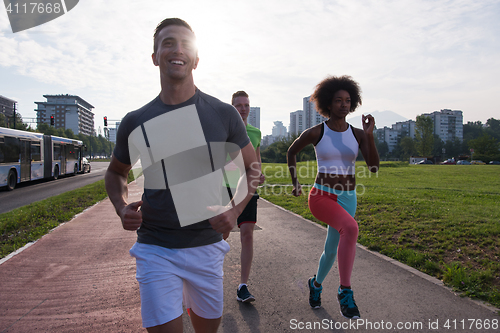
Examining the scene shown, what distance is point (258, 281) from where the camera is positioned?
4172mm

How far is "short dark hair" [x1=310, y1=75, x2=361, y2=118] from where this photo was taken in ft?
13.2

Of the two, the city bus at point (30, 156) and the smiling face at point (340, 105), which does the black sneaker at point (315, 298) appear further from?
the city bus at point (30, 156)

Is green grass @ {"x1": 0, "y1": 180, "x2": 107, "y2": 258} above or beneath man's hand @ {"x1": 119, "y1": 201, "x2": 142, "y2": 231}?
beneath

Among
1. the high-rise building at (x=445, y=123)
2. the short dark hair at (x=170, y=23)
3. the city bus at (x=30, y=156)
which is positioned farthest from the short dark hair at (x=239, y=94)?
the high-rise building at (x=445, y=123)

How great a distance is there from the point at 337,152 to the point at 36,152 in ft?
68.8

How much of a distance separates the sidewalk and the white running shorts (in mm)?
1304

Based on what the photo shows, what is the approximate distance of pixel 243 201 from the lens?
188 centimetres

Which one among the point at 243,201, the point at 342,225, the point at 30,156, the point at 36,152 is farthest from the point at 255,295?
the point at 36,152

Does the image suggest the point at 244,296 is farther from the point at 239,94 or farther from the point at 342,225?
the point at 239,94

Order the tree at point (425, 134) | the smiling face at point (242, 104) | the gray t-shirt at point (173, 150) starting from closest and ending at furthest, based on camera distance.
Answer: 1. the gray t-shirt at point (173, 150)
2. the smiling face at point (242, 104)
3. the tree at point (425, 134)

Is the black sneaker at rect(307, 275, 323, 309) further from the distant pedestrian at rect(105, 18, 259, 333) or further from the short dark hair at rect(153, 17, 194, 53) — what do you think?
the short dark hair at rect(153, 17, 194, 53)

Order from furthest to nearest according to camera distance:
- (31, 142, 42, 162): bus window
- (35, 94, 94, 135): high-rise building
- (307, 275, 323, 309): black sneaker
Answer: (35, 94, 94, 135): high-rise building, (31, 142, 42, 162): bus window, (307, 275, 323, 309): black sneaker

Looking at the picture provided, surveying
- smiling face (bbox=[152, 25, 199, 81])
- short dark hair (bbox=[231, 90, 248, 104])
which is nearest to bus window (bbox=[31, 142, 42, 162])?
short dark hair (bbox=[231, 90, 248, 104])

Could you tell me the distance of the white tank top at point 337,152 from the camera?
341 centimetres
